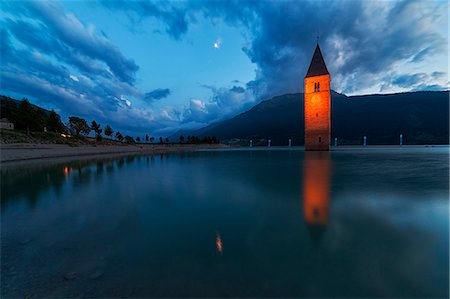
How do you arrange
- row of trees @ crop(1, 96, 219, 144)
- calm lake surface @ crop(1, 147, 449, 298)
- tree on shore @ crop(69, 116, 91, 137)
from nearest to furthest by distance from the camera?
calm lake surface @ crop(1, 147, 449, 298)
row of trees @ crop(1, 96, 219, 144)
tree on shore @ crop(69, 116, 91, 137)

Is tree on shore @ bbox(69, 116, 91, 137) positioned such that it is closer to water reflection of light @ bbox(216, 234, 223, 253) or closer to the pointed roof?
the pointed roof

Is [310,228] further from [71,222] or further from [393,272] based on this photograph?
[71,222]

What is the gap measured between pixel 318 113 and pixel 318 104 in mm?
1726

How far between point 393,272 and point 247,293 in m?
2.33

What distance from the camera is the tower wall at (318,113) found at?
37625 mm

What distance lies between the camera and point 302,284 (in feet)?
9.05

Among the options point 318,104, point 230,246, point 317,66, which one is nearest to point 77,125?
point 318,104

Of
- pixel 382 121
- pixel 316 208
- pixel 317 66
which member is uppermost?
pixel 317 66

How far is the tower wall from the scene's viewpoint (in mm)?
37625

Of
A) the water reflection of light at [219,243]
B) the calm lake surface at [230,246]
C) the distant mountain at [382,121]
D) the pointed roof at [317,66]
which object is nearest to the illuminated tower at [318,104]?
the pointed roof at [317,66]

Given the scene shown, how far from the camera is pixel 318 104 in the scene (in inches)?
1511

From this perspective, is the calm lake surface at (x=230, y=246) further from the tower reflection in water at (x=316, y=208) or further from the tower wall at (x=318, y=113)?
the tower wall at (x=318, y=113)

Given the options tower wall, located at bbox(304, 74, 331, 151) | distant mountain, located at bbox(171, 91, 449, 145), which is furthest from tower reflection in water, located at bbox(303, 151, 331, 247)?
distant mountain, located at bbox(171, 91, 449, 145)

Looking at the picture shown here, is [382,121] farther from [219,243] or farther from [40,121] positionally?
[40,121]
